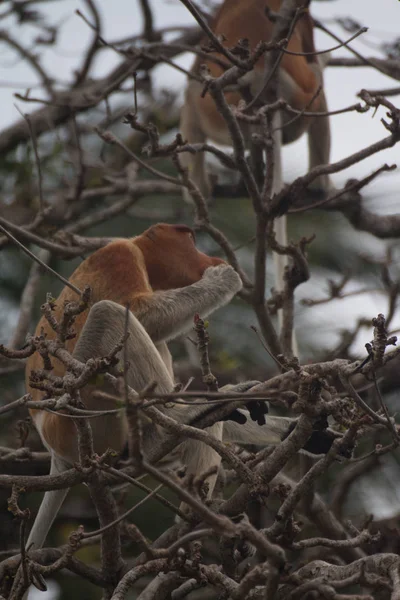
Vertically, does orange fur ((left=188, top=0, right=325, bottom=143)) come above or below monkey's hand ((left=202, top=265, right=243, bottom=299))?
above

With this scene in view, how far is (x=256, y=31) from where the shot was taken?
237 inches

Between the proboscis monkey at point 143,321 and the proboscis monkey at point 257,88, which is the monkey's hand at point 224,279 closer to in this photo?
the proboscis monkey at point 143,321

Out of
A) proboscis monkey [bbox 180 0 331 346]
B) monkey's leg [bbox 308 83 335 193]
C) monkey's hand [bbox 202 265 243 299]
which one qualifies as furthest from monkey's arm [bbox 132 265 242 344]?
monkey's leg [bbox 308 83 335 193]

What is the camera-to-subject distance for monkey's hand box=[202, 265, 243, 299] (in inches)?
142

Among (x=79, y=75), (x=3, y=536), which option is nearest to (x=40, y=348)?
(x=3, y=536)

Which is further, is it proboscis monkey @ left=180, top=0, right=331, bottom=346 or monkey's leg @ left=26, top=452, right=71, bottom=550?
proboscis monkey @ left=180, top=0, right=331, bottom=346

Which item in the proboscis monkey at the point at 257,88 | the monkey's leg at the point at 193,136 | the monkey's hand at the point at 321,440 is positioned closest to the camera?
the monkey's hand at the point at 321,440

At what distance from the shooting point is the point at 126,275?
3.54 meters

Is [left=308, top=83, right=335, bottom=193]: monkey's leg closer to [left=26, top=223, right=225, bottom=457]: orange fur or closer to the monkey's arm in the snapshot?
[left=26, top=223, right=225, bottom=457]: orange fur

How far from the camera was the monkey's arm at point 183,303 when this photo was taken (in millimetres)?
3428

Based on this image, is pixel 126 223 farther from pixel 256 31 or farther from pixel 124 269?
pixel 124 269

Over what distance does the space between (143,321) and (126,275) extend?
0.75ft

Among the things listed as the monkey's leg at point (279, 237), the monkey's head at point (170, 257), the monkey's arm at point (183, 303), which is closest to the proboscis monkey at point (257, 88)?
the monkey's leg at point (279, 237)

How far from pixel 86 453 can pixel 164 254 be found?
1266 millimetres
